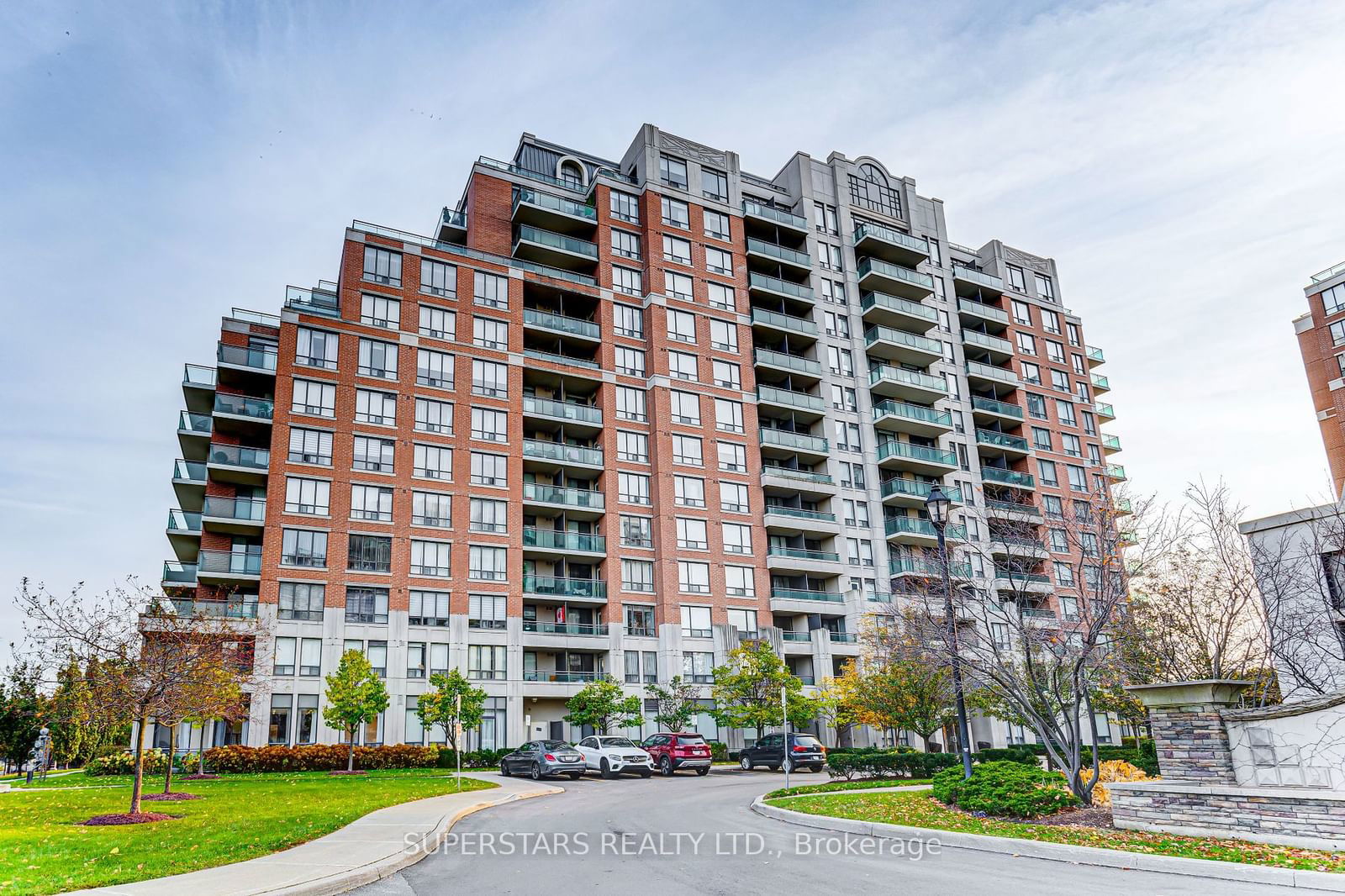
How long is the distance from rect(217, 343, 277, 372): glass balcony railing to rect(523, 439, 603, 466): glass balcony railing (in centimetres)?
1401

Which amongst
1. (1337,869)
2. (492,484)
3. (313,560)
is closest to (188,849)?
(1337,869)

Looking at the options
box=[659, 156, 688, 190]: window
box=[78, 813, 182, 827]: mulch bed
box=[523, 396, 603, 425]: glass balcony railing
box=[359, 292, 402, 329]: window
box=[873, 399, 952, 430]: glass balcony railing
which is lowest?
box=[78, 813, 182, 827]: mulch bed

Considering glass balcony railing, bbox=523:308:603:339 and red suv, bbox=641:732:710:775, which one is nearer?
red suv, bbox=641:732:710:775

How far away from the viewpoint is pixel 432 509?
4866 cm

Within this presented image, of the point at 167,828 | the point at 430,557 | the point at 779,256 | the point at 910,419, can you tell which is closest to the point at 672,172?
the point at 779,256

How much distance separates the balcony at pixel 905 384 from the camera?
6350 centimetres

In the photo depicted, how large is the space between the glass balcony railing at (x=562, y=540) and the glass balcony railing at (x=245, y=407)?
14656 millimetres

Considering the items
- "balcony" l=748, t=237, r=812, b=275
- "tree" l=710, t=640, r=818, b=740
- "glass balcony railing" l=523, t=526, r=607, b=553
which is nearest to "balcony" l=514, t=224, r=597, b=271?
"balcony" l=748, t=237, r=812, b=275

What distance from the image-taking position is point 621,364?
2199 inches

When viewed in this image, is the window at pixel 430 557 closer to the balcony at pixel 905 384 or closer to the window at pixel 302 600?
the window at pixel 302 600

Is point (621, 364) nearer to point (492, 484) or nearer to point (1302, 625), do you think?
point (492, 484)

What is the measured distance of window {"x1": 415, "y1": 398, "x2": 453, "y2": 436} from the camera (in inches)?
1959

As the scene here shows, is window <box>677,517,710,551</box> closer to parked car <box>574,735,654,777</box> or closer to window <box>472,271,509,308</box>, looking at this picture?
window <box>472,271,509,308</box>

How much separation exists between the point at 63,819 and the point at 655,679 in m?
34.7
